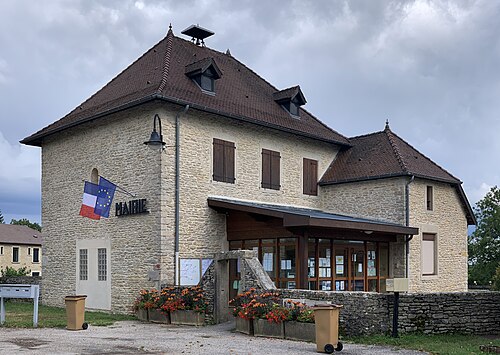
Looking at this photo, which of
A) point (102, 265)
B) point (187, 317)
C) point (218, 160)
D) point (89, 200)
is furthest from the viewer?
point (102, 265)

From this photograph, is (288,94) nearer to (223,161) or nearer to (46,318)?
(223,161)

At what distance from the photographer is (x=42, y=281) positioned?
22875 millimetres

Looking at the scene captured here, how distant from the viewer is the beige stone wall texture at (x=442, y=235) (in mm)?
22422

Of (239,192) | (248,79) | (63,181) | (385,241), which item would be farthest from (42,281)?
(385,241)

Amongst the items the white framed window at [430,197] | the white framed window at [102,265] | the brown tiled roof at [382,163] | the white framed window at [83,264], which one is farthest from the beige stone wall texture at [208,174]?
the white framed window at [430,197]

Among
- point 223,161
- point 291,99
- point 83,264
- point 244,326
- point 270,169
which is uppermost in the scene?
point 291,99

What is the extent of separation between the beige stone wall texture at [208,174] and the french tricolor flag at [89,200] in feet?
7.07

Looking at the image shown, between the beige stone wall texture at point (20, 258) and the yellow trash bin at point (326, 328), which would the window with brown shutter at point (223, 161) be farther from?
the beige stone wall texture at point (20, 258)

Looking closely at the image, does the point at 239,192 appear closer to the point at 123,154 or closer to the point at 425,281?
the point at 123,154

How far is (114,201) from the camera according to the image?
19.9 meters

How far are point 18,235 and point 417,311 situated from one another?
4993cm

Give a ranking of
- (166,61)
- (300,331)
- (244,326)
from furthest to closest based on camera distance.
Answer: (166,61) < (244,326) < (300,331)

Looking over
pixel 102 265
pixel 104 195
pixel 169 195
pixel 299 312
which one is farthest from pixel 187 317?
pixel 102 265

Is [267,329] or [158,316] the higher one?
[267,329]
